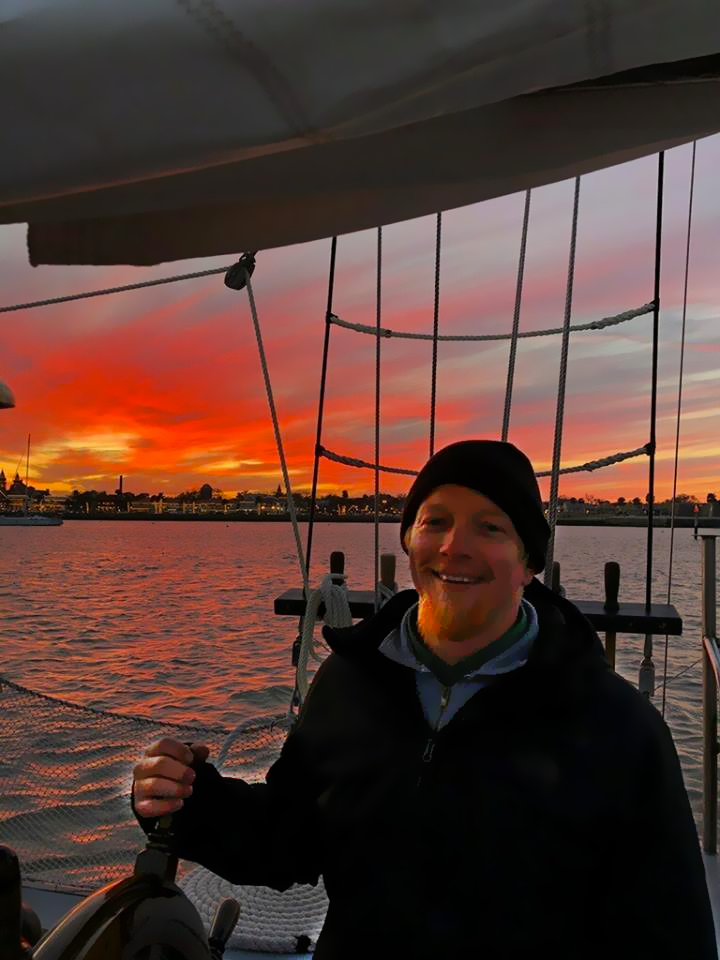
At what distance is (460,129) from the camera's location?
1.66m

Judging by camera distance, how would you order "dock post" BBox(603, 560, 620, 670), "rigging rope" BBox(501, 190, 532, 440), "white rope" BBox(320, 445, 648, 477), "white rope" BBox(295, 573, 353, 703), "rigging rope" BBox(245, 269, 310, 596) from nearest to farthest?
1. "white rope" BBox(295, 573, 353, 703)
2. "dock post" BBox(603, 560, 620, 670)
3. "rigging rope" BBox(245, 269, 310, 596)
4. "rigging rope" BBox(501, 190, 532, 440)
5. "white rope" BBox(320, 445, 648, 477)

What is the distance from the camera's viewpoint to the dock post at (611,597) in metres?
2.90

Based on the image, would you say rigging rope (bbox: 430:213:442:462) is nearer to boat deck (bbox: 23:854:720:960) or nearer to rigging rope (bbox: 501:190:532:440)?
rigging rope (bbox: 501:190:532:440)

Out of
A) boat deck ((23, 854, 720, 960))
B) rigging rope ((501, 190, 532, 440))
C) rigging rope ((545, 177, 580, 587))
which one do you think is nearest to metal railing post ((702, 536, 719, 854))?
boat deck ((23, 854, 720, 960))

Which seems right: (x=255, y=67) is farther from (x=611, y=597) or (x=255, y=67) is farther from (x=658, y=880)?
(x=611, y=597)

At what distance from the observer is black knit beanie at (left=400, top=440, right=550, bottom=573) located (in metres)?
1.32

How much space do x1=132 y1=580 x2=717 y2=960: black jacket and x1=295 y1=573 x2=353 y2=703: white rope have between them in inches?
54.7

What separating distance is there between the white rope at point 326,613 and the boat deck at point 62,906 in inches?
30.3

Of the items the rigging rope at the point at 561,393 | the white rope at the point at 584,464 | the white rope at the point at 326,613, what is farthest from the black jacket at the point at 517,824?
the white rope at the point at 584,464

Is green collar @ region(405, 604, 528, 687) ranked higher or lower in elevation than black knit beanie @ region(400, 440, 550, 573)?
lower

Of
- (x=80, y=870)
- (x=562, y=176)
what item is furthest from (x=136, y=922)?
(x=80, y=870)

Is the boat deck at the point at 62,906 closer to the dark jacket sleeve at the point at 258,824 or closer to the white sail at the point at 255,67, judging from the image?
the dark jacket sleeve at the point at 258,824

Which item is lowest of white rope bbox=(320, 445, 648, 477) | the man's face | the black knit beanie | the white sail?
the man's face

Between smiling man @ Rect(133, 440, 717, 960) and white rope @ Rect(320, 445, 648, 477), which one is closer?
smiling man @ Rect(133, 440, 717, 960)
